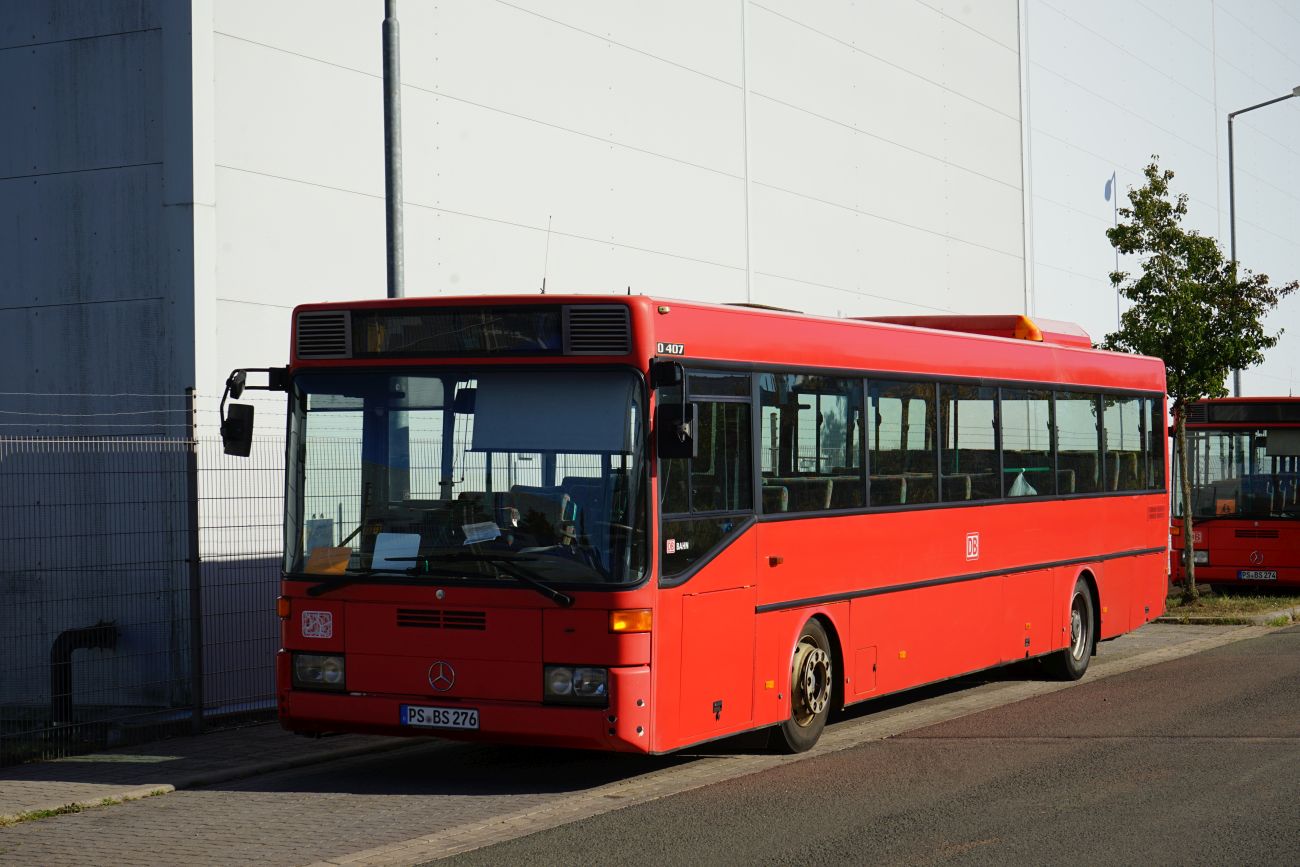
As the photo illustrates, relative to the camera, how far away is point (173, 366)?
46.3ft

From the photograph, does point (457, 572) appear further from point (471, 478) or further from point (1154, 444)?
point (1154, 444)

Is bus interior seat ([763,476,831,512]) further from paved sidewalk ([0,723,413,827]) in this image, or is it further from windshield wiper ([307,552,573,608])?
paved sidewalk ([0,723,413,827])

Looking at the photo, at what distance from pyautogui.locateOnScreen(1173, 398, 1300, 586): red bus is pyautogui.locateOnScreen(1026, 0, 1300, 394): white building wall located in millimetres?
8954

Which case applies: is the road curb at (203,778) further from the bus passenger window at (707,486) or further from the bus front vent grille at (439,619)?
the bus passenger window at (707,486)

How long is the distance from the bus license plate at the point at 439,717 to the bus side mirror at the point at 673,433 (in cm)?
188

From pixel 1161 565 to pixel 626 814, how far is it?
34.3 feet

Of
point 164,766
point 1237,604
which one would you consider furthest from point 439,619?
point 1237,604

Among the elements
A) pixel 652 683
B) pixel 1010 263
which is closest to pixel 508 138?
pixel 652 683

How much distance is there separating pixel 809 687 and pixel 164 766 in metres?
4.26

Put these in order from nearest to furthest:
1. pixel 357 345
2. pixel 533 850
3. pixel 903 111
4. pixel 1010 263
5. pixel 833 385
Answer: pixel 533 850 < pixel 357 345 < pixel 833 385 < pixel 903 111 < pixel 1010 263

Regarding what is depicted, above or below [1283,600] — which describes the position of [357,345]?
above

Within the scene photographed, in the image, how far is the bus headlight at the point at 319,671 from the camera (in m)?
10.2

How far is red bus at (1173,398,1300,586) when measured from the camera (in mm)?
23328

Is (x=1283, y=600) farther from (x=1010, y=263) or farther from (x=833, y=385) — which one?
(x=833, y=385)
